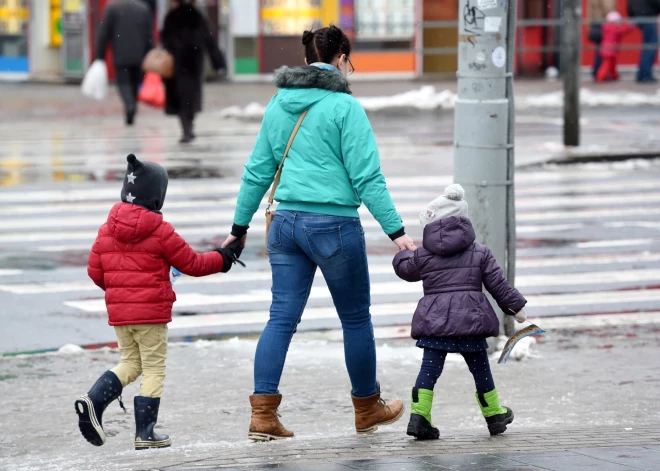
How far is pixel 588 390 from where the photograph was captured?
7398mm

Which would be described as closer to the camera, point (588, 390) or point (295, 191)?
point (295, 191)

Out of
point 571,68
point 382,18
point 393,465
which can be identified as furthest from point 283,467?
point 382,18

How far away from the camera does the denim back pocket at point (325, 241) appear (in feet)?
19.7

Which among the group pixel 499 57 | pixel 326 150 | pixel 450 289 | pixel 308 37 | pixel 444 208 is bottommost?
pixel 450 289

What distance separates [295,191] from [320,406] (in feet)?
5.03

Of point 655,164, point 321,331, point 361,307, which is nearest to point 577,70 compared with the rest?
point 655,164

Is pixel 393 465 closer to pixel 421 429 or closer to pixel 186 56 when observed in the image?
pixel 421 429

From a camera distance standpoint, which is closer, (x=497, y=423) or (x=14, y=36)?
(x=497, y=423)

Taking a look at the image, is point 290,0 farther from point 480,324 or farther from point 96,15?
point 480,324

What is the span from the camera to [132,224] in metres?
5.97

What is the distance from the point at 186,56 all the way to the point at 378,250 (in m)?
9.05


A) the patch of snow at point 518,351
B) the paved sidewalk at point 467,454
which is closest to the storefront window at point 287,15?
the patch of snow at point 518,351

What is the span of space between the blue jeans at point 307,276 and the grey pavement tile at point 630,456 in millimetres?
1258

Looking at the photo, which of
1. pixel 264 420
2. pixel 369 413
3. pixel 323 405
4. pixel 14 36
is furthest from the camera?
pixel 14 36
